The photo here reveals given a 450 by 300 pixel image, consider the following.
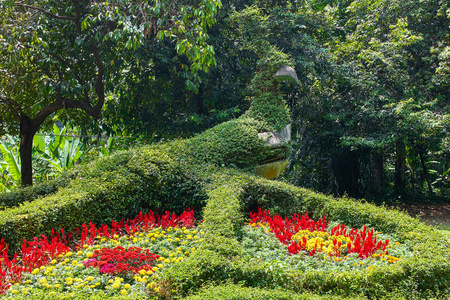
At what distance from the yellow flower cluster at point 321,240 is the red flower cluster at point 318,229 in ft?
0.08

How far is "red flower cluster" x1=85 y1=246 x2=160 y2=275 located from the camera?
392cm

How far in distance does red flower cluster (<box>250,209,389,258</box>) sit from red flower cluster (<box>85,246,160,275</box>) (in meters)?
1.75

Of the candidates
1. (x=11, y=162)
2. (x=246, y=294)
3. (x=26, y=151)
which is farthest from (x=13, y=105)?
(x=246, y=294)

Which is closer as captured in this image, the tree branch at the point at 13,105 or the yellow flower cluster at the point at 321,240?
the yellow flower cluster at the point at 321,240

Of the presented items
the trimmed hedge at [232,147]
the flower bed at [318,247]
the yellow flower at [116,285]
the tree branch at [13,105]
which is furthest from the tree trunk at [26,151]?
the yellow flower at [116,285]

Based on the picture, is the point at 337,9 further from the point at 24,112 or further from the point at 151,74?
the point at 24,112

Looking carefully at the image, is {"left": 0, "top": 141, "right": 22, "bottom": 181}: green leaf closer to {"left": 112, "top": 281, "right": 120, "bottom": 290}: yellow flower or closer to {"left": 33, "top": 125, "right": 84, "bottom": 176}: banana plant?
{"left": 33, "top": 125, "right": 84, "bottom": 176}: banana plant

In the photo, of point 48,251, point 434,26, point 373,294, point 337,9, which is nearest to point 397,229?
point 373,294

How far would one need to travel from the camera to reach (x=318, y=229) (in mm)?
5645

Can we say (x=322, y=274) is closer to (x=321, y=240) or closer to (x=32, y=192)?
(x=321, y=240)

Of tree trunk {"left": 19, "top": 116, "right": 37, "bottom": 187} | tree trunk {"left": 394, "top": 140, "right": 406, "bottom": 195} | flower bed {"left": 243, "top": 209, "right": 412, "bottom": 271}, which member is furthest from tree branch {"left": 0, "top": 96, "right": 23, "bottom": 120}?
tree trunk {"left": 394, "top": 140, "right": 406, "bottom": 195}

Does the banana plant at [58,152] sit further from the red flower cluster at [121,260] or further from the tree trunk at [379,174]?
the tree trunk at [379,174]

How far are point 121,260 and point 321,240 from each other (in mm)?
2484

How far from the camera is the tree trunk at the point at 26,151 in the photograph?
27.8ft
